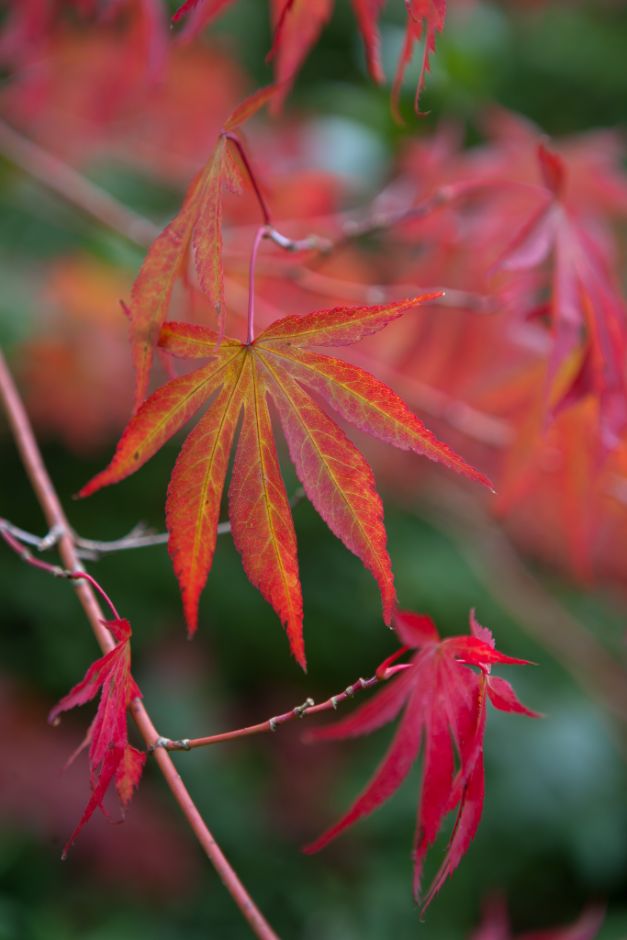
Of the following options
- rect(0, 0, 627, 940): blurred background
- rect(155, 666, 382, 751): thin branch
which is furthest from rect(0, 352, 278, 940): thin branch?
rect(0, 0, 627, 940): blurred background

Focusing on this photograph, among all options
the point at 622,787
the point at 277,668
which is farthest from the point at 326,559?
the point at 622,787

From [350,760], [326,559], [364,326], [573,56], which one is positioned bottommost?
[350,760]

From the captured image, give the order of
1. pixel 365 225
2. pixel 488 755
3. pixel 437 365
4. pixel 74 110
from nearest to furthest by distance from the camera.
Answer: pixel 365 225
pixel 437 365
pixel 74 110
pixel 488 755

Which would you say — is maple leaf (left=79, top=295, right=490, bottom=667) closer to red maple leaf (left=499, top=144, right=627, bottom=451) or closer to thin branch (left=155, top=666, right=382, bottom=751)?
thin branch (left=155, top=666, right=382, bottom=751)

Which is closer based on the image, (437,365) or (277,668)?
(437,365)

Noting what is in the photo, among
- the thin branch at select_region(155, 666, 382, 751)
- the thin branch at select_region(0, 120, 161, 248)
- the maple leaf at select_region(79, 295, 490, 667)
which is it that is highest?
the maple leaf at select_region(79, 295, 490, 667)

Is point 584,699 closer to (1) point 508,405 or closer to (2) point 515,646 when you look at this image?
(2) point 515,646
